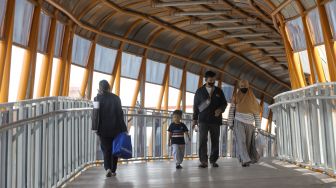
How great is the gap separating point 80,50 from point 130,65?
15.5 feet

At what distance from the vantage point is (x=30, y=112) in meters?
5.58

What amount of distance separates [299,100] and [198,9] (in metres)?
19.7

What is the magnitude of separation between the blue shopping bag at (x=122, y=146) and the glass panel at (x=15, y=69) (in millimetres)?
9413

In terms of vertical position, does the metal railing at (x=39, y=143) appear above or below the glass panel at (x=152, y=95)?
below

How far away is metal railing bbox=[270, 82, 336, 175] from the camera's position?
7.27 m

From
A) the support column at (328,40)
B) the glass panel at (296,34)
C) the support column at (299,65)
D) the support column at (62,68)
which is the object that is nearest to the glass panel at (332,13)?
the support column at (328,40)

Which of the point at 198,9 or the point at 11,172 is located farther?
the point at 198,9

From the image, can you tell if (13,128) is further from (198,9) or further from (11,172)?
(198,9)

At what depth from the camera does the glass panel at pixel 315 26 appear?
65.3 ft

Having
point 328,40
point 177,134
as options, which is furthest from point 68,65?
point 177,134

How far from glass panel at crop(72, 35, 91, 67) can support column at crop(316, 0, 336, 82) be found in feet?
33.1

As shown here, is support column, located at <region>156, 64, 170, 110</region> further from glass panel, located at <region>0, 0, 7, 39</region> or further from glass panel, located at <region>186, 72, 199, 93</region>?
glass panel, located at <region>0, 0, 7, 39</region>

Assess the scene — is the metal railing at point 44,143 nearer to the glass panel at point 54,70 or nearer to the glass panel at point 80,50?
the glass panel at point 54,70

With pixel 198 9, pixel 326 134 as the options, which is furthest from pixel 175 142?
pixel 198 9
